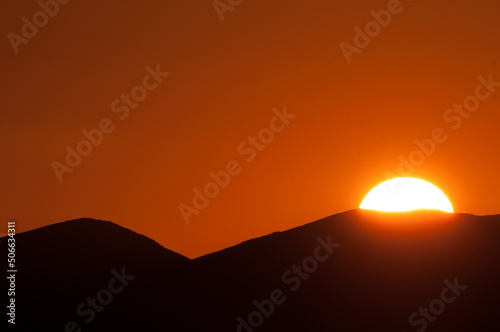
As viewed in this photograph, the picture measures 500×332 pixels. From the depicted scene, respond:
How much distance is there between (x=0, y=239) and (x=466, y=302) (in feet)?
51.1

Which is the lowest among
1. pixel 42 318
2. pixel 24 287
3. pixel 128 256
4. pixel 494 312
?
pixel 494 312

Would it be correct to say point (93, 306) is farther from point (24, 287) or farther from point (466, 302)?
point (466, 302)

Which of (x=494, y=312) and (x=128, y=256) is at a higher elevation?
(x=128, y=256)

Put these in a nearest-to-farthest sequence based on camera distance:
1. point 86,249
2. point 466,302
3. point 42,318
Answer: point 42,318
point 466,302
point 86,249

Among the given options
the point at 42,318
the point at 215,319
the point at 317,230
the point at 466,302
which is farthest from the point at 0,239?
the point at 466,302

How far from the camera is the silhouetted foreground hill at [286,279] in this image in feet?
62.9

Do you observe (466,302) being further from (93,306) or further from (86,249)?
(86,249)

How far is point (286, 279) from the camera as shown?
840 inches

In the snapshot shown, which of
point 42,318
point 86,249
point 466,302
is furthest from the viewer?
point 86,249

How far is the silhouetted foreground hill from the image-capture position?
62.9 ft

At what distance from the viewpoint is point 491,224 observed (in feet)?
78.0

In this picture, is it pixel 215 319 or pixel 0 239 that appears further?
pixel 0 239

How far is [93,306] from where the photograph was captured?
19234 millimetres

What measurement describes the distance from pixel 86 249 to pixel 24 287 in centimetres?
355
